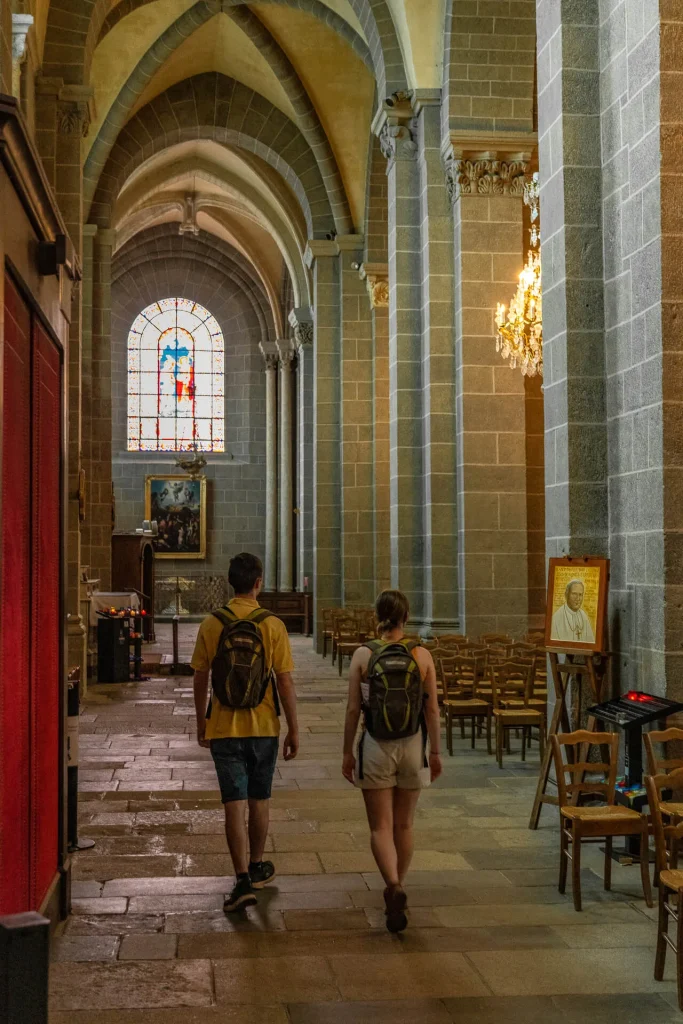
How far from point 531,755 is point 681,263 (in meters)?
4.79

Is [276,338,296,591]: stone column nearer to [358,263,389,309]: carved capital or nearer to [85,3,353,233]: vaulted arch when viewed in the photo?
[85,3,353,233]: vaulted arch

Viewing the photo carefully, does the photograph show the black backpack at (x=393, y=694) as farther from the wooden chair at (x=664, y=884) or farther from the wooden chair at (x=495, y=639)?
the wooden chair at (x=495, y=639)

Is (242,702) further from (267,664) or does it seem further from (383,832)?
(383,832)

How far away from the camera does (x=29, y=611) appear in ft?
13.9

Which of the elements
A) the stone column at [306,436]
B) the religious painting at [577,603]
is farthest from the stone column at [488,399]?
the stone column at [306,436]

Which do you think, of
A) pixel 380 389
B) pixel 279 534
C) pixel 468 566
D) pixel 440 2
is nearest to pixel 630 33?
pixel 468 566

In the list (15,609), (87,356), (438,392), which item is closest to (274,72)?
(87,356)

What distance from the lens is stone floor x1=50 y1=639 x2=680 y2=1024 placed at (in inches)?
160

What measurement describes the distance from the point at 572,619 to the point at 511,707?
8.65ft

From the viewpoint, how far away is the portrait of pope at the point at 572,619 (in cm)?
676

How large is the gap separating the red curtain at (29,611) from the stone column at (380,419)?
51.8 ft

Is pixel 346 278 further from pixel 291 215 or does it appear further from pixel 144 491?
pixel 144 491

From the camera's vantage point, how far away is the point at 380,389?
21031mm

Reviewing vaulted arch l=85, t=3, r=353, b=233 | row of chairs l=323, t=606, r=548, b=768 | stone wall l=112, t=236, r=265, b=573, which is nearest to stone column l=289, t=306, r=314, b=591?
vaulted arch l=85, t=3, r=353, b=233
